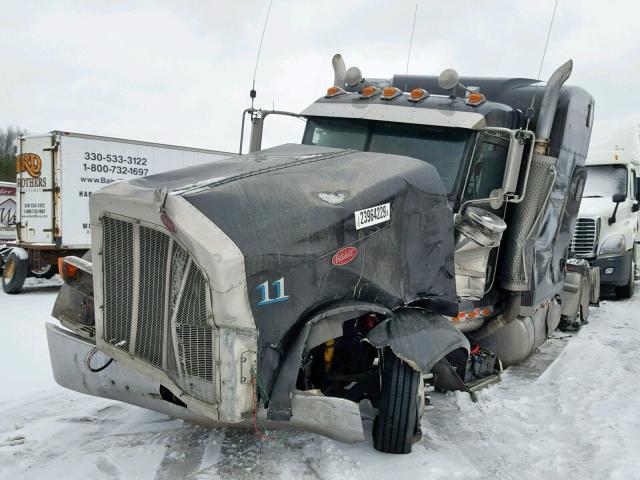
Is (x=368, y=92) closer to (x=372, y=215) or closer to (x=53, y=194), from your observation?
(x=372, y=215)

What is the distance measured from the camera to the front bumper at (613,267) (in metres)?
11.8

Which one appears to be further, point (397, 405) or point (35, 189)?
point (35, 189)

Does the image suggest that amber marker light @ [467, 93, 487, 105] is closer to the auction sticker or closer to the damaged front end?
the damaged front end

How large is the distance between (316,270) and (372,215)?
599 millimetres

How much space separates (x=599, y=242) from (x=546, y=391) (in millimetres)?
7061

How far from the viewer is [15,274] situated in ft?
40.9

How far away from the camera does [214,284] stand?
293 centimetres

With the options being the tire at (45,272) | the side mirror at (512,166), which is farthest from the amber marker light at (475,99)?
the tire at (45,272)

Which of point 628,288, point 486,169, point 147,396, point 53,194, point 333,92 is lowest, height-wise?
point 628,288

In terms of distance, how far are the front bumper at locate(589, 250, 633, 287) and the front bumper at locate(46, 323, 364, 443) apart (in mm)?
9969

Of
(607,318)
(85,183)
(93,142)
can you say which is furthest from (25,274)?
(607,318)

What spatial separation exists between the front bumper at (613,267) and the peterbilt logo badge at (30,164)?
12.0 m

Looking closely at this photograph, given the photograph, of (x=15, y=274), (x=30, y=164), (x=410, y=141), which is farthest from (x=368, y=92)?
(x=30, y=164)

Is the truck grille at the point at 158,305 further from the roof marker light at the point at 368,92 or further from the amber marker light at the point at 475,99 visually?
the amber marker light at the point at 475,99
